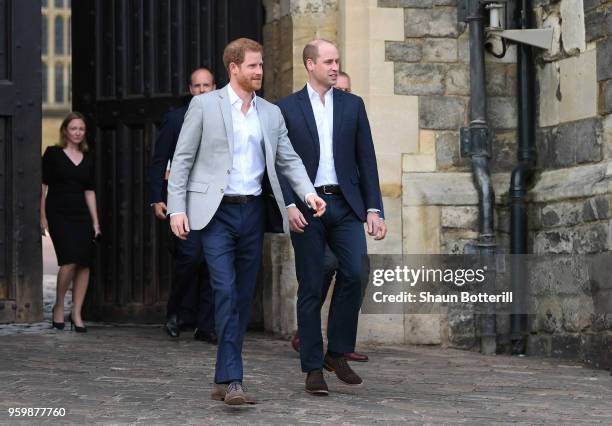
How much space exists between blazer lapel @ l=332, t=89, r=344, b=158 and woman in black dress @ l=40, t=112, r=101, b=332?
10.8ft

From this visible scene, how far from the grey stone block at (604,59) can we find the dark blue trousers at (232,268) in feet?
9.70

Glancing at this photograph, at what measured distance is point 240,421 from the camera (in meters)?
5.87

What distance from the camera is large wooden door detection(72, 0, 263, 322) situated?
10.3 m

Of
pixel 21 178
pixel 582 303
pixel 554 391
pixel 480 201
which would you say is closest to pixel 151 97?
pixel 21 178

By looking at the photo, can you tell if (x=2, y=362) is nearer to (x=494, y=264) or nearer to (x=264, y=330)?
(x=264, y=330)

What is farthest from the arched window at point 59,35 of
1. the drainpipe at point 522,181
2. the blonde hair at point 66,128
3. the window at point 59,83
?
the drainpipe at point 522,181

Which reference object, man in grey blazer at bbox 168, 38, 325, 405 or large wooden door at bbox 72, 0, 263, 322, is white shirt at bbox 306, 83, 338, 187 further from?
large wooden door at bbox 72, 0, 263, 322

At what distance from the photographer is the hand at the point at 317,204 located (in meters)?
6.45

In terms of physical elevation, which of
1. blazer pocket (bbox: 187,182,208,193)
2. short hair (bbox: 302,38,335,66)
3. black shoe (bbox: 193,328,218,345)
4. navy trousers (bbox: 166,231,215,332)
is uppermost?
short hair (bbox: 302,38,335,66)

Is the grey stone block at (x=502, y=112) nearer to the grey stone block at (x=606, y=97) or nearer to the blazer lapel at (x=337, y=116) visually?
the grey stone block at (x=606, y=97)

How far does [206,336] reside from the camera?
9.16 metres

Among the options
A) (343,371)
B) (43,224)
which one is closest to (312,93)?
→ (343,371)

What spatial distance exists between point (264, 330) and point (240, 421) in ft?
13.9
